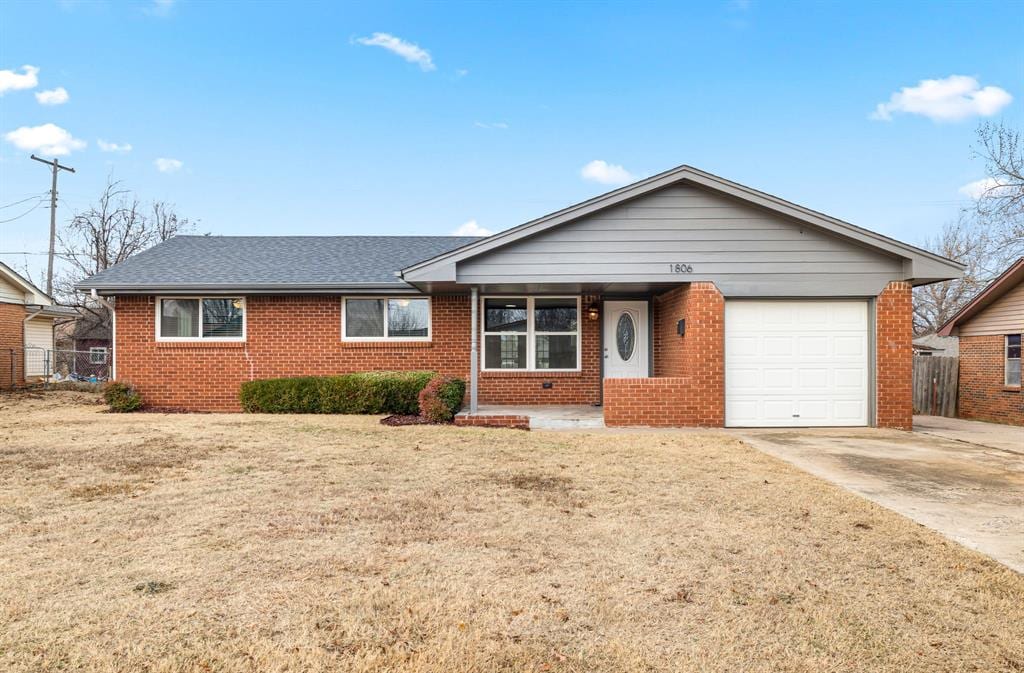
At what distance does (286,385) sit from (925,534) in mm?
10445

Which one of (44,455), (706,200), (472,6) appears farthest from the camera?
(472,6)

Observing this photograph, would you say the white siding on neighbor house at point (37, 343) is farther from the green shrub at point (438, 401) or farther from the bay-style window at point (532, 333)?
the green shrub at point (438, 401)

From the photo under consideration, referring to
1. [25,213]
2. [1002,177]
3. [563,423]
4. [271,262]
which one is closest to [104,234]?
[25,213]

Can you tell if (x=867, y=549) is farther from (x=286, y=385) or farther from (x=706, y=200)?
(x=286, y=385)

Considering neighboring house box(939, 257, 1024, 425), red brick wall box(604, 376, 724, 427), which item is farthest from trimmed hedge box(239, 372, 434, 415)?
neighboring house box(939, 257, 1024, 425)

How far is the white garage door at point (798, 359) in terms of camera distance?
1013 centimetres

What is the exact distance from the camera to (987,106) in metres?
25.6

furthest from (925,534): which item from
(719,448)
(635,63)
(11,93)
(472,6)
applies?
(11,93)

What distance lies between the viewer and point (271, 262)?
552 inches

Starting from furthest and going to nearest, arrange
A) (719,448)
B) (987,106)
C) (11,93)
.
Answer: (11,93), (987,106), (719,448)

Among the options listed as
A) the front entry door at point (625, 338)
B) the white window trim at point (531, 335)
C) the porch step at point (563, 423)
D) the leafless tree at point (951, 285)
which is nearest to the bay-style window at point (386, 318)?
the white window trim at point (531, 335)

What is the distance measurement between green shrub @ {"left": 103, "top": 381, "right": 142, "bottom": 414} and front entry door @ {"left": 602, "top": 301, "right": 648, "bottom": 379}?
987 centimetres

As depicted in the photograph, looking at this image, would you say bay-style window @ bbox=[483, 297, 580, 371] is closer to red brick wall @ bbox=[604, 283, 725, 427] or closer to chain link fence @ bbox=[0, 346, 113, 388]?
red brick wall @ bbox=[604, 283, 725, 427]

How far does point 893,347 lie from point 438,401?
25.3 feet
